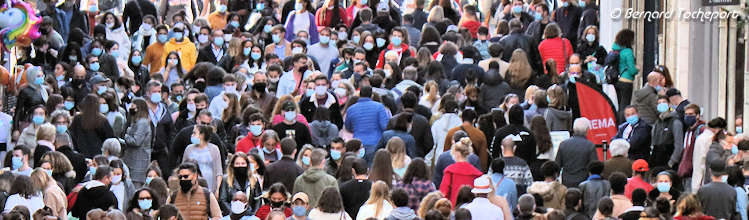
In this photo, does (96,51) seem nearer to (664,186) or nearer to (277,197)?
(277,197)

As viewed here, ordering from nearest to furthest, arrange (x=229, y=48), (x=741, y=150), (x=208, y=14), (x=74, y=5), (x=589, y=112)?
(x=741, y=150) < (x=589, y=112) < (x=229, y=48) < (x=74, y=5) < (x=208, y=14)

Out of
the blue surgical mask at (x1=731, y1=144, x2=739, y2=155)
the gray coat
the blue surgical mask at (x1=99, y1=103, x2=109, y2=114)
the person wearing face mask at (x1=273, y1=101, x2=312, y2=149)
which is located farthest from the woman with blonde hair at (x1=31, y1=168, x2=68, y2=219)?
the blue surgical mask at (x1=731, y1=144, x2=739, y2=155)

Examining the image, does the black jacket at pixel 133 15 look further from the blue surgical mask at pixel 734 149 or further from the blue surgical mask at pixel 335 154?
the blue surgical mask at pixel 734 149

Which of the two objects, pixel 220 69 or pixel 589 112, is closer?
pixel 589 112

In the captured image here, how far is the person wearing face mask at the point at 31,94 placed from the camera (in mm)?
27812

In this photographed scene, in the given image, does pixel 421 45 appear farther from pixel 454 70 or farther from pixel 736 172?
pixel 736 172

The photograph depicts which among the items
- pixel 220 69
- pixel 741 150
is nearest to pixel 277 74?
pixel 220 69

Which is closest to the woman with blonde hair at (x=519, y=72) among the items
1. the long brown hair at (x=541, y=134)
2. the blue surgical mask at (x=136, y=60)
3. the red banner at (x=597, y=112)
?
the red banner at (x=597, y=112)

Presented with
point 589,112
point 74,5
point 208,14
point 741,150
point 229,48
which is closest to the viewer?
point 741,150

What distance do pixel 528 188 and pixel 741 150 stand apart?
295cm

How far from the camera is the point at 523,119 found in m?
24.8

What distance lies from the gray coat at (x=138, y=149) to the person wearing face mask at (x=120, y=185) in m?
2.66

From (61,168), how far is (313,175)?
8.97ft

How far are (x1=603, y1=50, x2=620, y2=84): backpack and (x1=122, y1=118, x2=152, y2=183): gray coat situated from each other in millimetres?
7171
